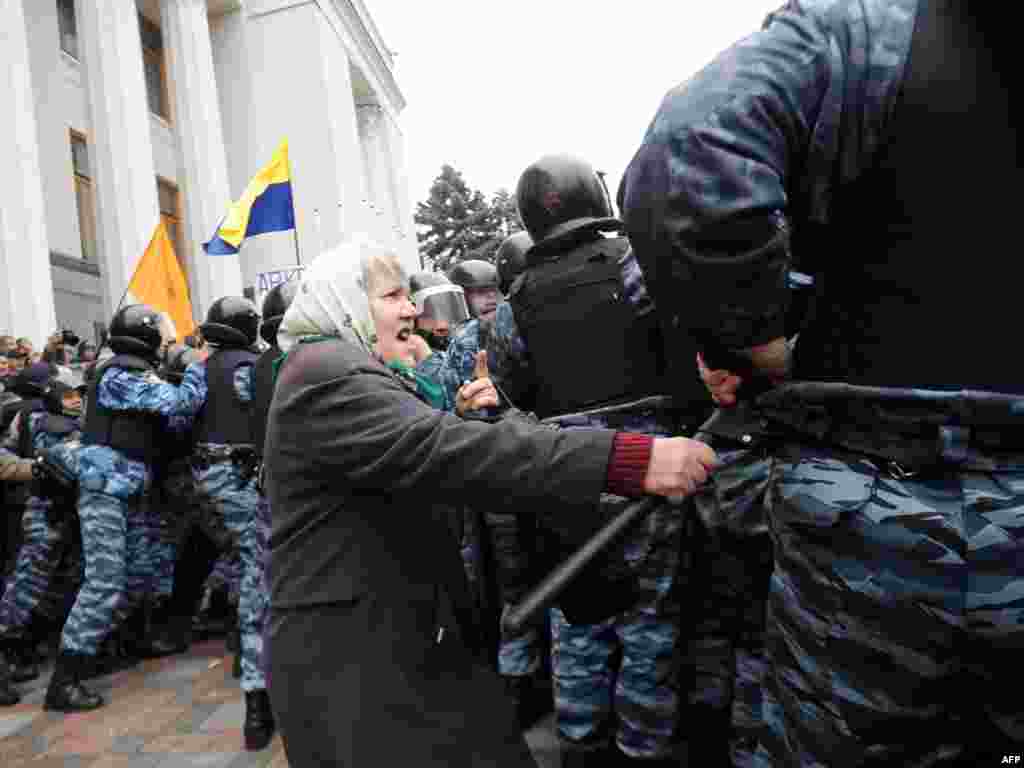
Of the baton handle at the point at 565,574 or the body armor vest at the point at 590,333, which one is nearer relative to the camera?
the baton handle at the point at 565,574

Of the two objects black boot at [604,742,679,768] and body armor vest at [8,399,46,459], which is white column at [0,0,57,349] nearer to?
body armor vest at [8,399,46,459]

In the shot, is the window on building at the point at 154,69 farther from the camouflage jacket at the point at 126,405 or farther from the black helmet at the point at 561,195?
the black helmet at the point at 561,195

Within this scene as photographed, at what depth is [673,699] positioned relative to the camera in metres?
3.08

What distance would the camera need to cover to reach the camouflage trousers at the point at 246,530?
4257 mm

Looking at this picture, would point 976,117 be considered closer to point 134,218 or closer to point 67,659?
point 67,659

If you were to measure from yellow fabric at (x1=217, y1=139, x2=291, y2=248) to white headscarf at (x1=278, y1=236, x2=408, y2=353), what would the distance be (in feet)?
25.9

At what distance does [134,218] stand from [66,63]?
4.81m

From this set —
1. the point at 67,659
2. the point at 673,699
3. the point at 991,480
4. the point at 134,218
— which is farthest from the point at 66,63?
the point at 991,480

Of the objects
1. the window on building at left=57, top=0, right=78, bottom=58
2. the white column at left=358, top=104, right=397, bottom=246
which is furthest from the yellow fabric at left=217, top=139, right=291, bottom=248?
the white column at left=358, top=104, right=397, bottom=246

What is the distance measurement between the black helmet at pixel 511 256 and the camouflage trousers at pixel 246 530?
186 cm

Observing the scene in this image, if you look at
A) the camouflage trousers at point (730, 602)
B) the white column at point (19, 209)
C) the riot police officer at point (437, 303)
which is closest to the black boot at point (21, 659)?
the riot police officer at point (437, 303)

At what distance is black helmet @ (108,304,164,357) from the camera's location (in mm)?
5105

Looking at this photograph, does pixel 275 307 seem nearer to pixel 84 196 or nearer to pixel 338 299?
pixel 338 299

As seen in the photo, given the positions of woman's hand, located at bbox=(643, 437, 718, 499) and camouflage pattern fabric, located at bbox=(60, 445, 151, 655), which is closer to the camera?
woman's hand, located at bbox=(643, 437, 718, 499)
